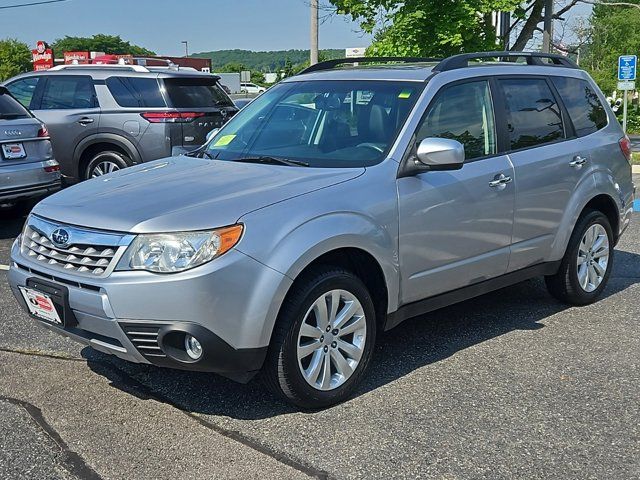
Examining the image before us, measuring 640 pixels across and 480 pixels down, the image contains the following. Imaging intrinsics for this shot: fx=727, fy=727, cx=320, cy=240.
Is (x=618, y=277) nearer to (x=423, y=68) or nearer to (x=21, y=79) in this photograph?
(x=423, y=68)

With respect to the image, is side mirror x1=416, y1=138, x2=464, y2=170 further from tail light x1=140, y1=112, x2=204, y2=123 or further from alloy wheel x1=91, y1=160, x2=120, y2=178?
alloy wheel x1=91, y1=160, x2=120, y2=178

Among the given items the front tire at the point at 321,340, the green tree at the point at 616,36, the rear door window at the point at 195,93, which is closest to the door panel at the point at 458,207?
the front tire at the point at 321,340

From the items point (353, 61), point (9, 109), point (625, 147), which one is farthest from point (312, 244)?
point (9, 109)

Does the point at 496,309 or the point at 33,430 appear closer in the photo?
the point at 33,430

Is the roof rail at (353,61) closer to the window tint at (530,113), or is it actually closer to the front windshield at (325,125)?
the front windshield at (325,125)

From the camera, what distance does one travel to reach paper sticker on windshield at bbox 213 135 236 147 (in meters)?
4.82

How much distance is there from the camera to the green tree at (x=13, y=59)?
62281 mm

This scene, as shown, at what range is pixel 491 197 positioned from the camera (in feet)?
14.8

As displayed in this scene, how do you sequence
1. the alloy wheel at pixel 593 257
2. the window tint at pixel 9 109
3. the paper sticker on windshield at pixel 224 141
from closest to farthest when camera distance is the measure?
the paper sticker on windshield at pixel 224 141 < the alloy wheel at pixel 593 257 < the window tint at pixel 9 109

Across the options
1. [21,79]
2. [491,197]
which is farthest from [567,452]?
[21,79]

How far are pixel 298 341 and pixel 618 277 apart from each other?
3.96 m

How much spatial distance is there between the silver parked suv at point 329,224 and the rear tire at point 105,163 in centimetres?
484

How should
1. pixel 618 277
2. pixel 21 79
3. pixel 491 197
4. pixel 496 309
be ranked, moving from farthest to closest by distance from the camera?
pixel 21 79, pixel 618 277, pixel 496 309, pixel 491 197

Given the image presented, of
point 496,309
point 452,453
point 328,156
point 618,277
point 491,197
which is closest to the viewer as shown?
point 452,453
